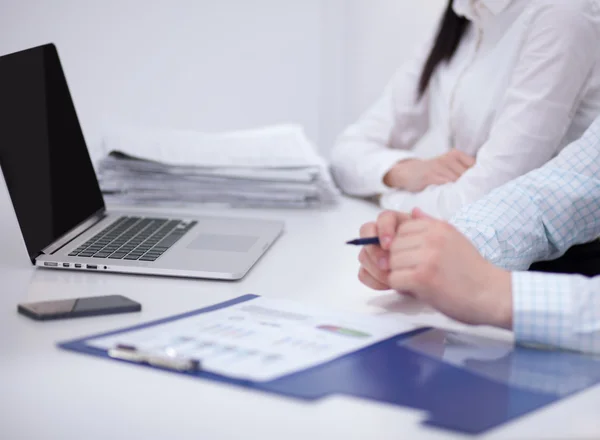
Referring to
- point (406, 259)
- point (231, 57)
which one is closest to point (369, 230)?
point (406, 259)

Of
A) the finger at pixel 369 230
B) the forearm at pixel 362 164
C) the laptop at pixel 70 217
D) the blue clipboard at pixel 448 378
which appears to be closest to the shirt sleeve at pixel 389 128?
the forearm at pixel 362 164

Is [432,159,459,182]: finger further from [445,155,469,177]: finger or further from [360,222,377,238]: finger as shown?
[360,222,377,238]: finger

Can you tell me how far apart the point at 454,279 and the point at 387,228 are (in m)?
0.13

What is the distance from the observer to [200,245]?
1147mm

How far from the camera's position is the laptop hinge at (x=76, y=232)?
107 cm

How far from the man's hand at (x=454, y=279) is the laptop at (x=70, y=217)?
0.28 meters

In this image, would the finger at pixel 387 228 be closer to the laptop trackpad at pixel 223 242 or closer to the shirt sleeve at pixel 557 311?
the shirt sleeve at pixel 557 311

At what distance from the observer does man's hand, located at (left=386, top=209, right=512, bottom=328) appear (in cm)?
78

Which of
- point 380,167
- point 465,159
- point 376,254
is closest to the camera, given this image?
point 376,254

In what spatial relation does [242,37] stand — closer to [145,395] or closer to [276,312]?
[276,312]

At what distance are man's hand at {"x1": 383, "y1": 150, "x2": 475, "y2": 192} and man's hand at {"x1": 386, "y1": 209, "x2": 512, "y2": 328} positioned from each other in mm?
737

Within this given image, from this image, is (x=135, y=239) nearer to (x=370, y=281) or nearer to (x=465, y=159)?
(x=370, y=281)

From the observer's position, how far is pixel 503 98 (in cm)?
145

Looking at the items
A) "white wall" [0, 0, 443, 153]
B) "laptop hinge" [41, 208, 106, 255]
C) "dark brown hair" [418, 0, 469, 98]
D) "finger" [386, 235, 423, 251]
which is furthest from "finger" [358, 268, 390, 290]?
"white wall" [0, 0, 443, 153]
